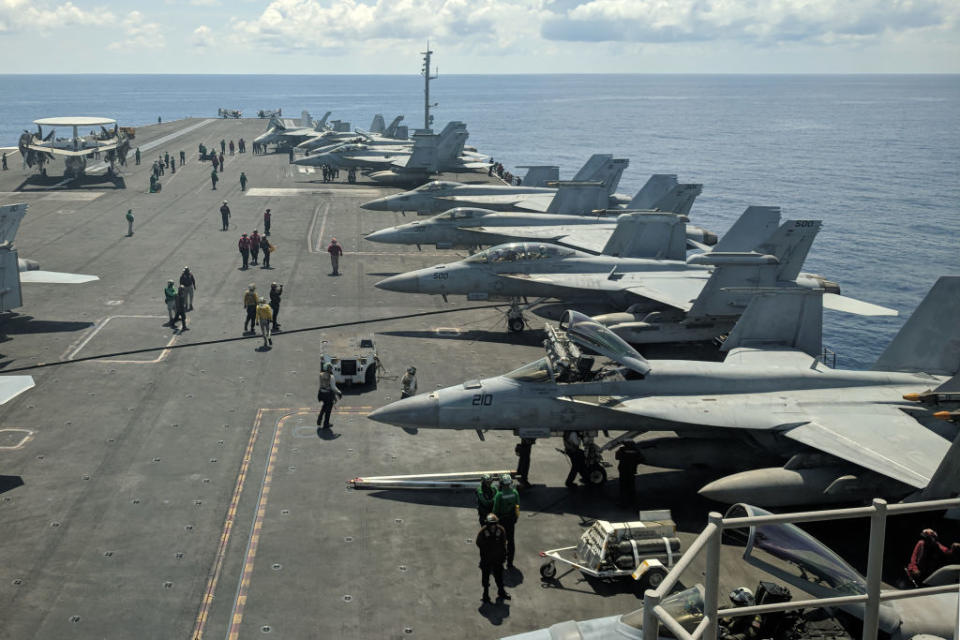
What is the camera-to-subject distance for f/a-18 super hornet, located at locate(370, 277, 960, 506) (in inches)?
676

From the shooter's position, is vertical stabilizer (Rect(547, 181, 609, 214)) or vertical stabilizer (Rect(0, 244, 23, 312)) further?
vertical stabilizer (Rect(547, 181, 609, 214))

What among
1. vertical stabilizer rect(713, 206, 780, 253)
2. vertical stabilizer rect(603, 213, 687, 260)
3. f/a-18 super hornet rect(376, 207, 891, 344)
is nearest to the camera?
f/a-18 super hornet rect(376, 207, 891, 344)

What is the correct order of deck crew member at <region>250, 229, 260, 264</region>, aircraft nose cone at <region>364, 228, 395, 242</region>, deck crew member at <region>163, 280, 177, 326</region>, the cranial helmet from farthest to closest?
aircraft nose cone at <region>364, 228, 395, 242</region> < deck crew member at <region>250, 229, 260, 264</region> < deck crew member at <region>163, 280, 177, 326</region> < the cranial helmet

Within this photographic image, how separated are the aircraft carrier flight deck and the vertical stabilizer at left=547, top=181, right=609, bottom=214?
12.8 meters

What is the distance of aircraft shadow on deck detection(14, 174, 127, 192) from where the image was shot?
66.7m

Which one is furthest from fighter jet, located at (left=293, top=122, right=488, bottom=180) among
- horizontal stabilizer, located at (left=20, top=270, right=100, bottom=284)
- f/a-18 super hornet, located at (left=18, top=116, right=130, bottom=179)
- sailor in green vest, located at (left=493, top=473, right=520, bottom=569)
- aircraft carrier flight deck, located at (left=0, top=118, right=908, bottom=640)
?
sailor in green vest, located at (left=493, top=473, right=520, bottom=569)

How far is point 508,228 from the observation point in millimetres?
42281

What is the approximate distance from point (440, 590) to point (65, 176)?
67.2 meters

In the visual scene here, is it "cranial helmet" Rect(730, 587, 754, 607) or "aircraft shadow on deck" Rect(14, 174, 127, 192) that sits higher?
"cranial helmet" Rect(730, 587, 754, 607)

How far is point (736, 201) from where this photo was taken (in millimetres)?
92375

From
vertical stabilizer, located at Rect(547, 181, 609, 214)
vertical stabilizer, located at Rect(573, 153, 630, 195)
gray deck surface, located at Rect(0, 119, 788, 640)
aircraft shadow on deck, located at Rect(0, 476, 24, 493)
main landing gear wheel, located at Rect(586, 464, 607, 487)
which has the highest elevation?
vertical stabilizer, located at Rect(573, 153, 630, 195)

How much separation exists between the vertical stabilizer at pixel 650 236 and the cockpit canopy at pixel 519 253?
12.0ft

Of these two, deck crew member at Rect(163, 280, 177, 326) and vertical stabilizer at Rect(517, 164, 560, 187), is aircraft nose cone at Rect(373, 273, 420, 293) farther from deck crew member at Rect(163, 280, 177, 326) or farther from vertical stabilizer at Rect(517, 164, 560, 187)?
vertical stabilizer at Rect(517, 164, 560, 187)

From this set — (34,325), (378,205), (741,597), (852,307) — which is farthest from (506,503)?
(378,205)
